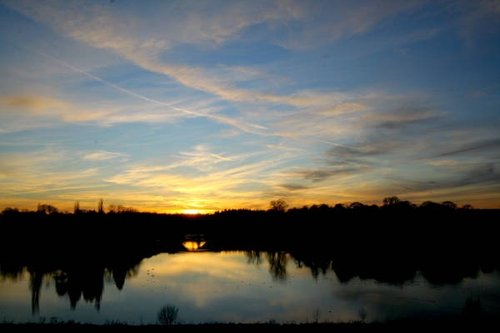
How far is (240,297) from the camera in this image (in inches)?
1642

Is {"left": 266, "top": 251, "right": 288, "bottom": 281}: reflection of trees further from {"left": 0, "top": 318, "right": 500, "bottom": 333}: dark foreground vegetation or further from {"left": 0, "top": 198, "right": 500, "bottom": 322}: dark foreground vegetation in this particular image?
{"left": 0, "top": 318, "right": 500, "bottom": 333}: dark foreground vegetation

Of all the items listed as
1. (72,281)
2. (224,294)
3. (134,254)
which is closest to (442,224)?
(134,254)

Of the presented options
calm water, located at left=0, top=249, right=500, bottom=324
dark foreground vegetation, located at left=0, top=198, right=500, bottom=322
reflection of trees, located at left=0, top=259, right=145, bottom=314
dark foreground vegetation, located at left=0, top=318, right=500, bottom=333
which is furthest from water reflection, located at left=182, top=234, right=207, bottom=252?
dark foreground vegetation, located at left=0, top=318, right=500, bottom=333

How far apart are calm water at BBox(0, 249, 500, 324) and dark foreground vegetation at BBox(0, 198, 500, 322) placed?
96 cm

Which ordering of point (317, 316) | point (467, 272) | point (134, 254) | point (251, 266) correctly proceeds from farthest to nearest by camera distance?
1. point (134, 254)
2. point (251, 266)
3. point (467, 272)
4. point (317, 316)

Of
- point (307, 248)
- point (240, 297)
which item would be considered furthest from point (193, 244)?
point (240, 297)

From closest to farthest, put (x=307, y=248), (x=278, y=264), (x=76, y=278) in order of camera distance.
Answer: (x=76, y=278), (x=278, y=264), (x=307, y=248)

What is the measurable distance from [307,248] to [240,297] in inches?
2092

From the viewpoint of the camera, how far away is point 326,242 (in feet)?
338

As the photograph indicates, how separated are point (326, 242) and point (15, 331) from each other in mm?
87599

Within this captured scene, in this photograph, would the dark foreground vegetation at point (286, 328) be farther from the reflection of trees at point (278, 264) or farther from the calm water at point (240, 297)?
the reflection of trees at point (278, 264)

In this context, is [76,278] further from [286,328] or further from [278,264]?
[286,328]

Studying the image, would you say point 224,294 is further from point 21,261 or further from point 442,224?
point 442,224

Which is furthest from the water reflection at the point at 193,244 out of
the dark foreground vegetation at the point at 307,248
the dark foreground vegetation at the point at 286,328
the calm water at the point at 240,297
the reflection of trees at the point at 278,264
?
the dark foreground vegetation at the point at 286,328
